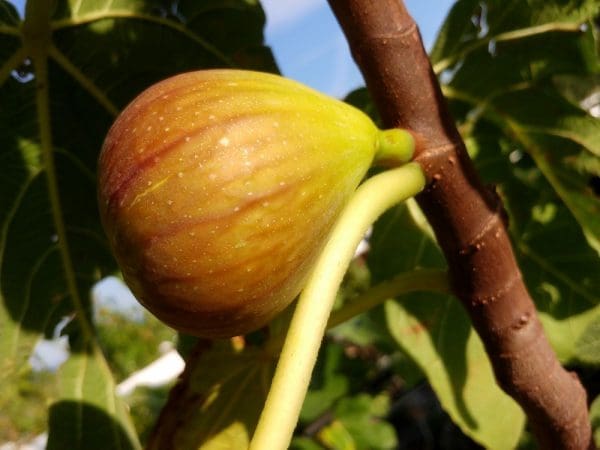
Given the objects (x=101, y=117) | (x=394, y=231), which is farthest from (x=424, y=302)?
(x=101, y=117)

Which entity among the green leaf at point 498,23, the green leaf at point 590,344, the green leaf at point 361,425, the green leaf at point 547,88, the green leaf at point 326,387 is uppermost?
the green leaf at point 498,23

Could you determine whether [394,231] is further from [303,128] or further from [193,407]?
[303,128]

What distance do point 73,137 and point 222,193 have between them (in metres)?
0.45

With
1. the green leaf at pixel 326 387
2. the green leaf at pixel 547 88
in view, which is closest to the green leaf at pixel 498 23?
the green leaf at pixel 547 88

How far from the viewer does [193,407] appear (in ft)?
2.63

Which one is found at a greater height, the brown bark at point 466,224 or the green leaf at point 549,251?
the brown bark at point 466,224

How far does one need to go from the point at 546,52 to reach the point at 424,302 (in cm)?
A: 32

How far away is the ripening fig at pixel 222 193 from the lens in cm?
52

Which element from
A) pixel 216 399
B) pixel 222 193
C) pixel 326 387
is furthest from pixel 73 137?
pixel 326 387

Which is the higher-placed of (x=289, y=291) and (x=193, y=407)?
(x=289, y=291)

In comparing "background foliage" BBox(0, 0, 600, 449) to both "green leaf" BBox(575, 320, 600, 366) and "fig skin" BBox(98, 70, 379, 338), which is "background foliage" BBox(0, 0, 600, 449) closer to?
"green leaf" BBox(575, 320, 600, 366)

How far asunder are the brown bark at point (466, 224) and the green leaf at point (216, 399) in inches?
9.6

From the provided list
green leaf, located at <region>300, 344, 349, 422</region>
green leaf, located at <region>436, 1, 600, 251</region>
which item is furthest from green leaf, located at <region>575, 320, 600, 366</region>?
green leaf, located at <region>300, 344, 349, 422</region>

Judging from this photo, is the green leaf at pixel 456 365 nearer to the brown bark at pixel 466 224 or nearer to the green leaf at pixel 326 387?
the brown bark at pixel 466 224
